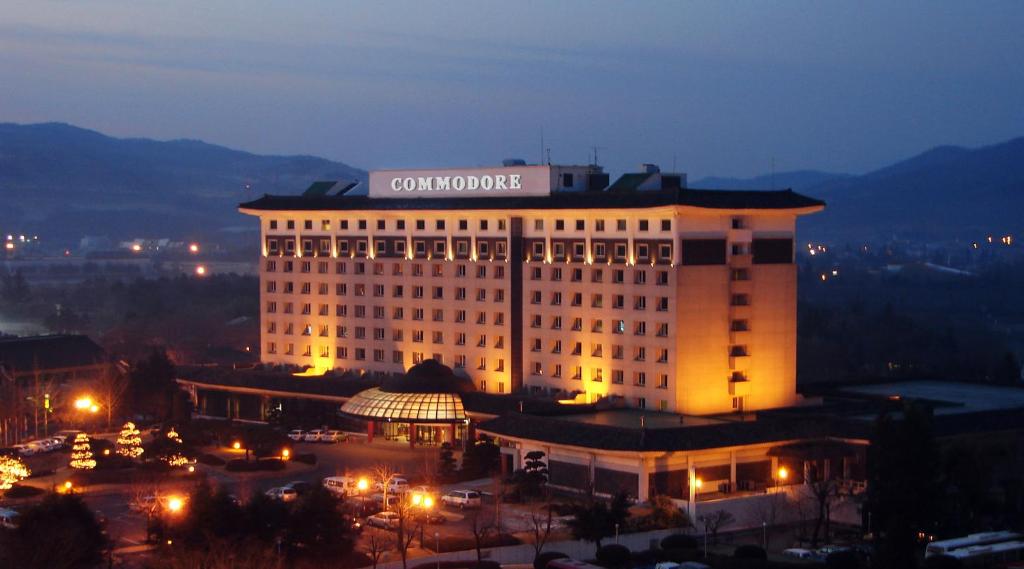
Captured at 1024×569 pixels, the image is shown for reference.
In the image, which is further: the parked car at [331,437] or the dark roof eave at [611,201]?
the parked car at [331,437]

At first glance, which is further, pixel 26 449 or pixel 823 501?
pixel 26 449

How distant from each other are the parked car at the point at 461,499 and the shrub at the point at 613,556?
28.3 feet

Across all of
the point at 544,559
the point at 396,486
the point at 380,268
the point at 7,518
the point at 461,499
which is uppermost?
the point at 380,268

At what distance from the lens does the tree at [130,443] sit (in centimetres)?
6469

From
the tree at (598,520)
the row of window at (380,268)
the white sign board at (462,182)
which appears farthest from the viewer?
the row of window at (380,268)

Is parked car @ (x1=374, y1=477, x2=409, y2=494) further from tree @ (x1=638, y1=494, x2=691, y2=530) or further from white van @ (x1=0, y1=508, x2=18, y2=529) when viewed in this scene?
white van @ (x1=0, y1=508, x2=18, y2=529)

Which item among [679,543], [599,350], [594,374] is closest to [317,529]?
[679,543]

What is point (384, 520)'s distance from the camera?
→ 5175cm

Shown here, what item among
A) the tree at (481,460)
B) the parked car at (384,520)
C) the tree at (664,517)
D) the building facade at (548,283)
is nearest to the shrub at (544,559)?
the tree at (664,517)

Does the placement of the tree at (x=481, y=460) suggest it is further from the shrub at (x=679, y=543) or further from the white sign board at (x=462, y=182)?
the shrub at (x=679, y=543)

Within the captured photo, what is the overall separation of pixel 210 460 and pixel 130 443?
3.70 m

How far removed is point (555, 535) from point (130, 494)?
54.9 ft

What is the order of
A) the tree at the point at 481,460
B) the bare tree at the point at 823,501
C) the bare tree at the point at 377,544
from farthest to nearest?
the tree at the point at 481,460, the bare tree at the point at 823,501, the bare tree at the point at 377,544

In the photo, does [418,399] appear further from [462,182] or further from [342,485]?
[462,182]
